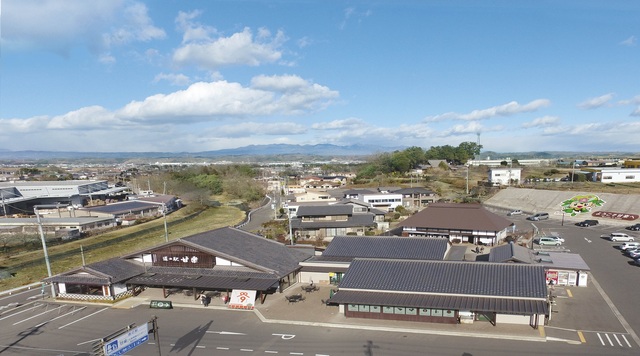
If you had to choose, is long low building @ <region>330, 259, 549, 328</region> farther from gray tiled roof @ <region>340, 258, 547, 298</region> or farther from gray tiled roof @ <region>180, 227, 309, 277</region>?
gray tiled roof @ <region>180, 227, 309, 277</region>

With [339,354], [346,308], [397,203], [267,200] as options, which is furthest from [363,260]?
[267,200]

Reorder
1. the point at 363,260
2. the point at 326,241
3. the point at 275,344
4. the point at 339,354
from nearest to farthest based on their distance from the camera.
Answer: the point at 339,354 < the point at 275,344 < the point at 363,260 < the point at 326,241

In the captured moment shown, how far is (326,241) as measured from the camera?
46.3 metres

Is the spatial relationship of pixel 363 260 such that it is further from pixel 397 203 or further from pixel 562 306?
pixel 397 203

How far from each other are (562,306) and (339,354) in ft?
51.1

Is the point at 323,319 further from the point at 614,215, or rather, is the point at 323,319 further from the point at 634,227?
the point at 614,215

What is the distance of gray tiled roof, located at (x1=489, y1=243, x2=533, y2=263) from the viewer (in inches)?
1115

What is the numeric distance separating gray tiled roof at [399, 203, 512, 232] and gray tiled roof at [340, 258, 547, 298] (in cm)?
1774

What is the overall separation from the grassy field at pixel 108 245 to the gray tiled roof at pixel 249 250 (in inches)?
710

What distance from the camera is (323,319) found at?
2316cm

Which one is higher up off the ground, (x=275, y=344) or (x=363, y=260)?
(x=363, y=260)

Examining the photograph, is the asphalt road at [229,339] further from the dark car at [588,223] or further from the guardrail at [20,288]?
the dark car at [588,223]

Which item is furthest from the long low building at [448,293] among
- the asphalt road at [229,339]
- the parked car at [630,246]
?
the parked car at [630,246]

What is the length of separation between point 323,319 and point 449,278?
27.1 feet
